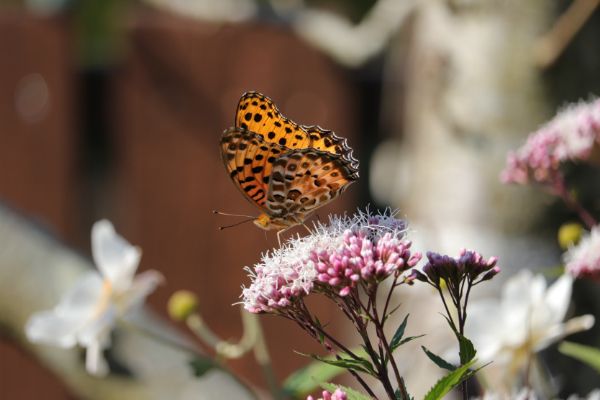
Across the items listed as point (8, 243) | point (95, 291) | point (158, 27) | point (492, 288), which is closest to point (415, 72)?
point (492, 288)

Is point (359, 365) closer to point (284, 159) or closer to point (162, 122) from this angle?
point (284, 159)

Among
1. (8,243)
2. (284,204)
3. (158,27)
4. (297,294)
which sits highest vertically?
(158,27)

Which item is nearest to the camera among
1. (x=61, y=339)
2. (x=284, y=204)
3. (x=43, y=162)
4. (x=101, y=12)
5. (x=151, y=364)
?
(x=284, y=204)

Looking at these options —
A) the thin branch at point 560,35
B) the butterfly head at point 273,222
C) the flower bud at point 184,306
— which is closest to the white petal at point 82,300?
the flower bud at point 184,306

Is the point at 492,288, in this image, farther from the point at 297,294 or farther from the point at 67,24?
the point at 67,24

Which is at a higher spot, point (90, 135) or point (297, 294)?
point (90, 135)

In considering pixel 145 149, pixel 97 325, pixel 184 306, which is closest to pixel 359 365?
pixel 97 325
